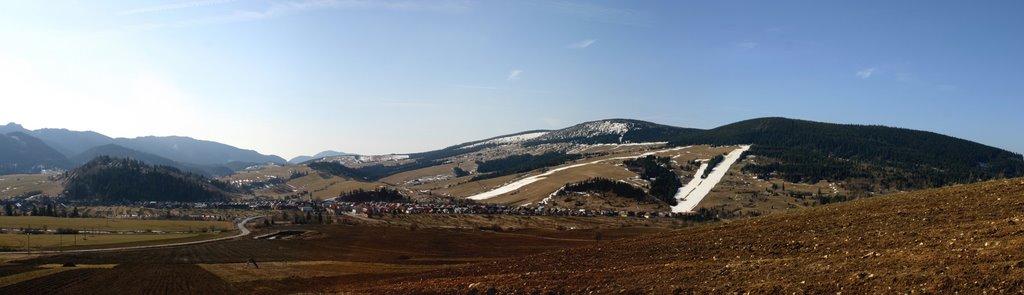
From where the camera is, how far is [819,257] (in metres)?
24.1

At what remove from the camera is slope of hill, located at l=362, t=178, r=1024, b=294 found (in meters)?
17.8

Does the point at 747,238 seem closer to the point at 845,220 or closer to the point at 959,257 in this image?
the point at 845,220

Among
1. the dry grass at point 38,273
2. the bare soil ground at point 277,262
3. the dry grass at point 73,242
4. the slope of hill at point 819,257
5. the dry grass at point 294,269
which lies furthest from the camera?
the dry grass at point 73,242

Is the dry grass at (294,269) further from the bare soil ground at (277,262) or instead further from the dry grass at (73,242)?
the dry grass at (73,242)

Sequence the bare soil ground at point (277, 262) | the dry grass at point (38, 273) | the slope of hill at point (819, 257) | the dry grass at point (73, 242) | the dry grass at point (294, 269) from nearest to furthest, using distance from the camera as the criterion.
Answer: the slope of hill at point (819, 257)
the bare soil ground at point (277, 262)
the dry grass at point (294, 269)
the dry grass at point (38, 273)
the dry grass at point (73, 242)

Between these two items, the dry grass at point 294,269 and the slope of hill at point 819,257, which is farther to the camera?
the dry grass at point 294,269

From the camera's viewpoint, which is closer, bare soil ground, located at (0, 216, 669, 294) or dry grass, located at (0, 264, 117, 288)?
bare soil ground, located at (0, 216, 669, 294)

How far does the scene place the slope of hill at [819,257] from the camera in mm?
17844

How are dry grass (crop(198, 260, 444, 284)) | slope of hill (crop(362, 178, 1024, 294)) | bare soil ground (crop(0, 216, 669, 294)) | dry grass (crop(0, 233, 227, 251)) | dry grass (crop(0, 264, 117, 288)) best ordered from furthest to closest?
dry grass (crop(0, 233, 227, 251)) → dry grass (crop(0, 264, 117, 288)) → dry grass (crop(198, 260, 444, 284)) → bare soil ground (crop(0, 216, 669, 294)) → slope of hill (crop(362, 178, 1024, 294))

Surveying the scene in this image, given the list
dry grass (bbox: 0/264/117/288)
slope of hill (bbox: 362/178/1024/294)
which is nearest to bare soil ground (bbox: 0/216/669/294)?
dry grass (bbox: 0/264/117/288)

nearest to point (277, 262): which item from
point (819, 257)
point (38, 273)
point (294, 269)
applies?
point (294, 269)

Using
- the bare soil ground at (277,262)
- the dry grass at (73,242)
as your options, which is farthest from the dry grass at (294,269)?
the dry grass at (73,242)

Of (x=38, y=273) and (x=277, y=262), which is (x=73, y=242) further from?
(x=277, y=262)

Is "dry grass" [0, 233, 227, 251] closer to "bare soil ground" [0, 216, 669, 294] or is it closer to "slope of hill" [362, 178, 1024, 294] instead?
"bare soil ground" [0, 216, 669, 294]
